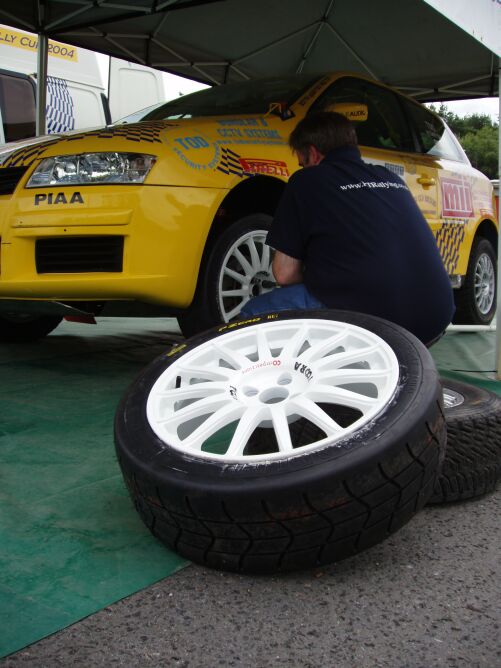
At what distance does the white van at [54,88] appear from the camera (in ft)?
27.8

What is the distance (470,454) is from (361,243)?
31.6 inches

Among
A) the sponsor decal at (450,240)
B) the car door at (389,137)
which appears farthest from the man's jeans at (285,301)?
the sponsor decal at (450,240)

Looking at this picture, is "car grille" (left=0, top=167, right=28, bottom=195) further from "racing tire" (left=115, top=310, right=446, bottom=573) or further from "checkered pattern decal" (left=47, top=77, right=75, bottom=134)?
"checkered pattern decal" (left=47, top=77, right=75, bottom=134)

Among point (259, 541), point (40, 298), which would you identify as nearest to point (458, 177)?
point (40, 298)

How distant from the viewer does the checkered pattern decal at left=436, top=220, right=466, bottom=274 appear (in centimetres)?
498

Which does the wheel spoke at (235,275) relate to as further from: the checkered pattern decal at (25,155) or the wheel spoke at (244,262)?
the checkered pattern decal at (25,155)

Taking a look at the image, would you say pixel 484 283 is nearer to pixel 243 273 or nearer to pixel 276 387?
pixel 243 273

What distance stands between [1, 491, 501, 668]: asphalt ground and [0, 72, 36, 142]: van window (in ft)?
25.8

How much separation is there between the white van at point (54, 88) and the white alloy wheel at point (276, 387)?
22.2 ft

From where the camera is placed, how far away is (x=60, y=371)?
3869 millimetres

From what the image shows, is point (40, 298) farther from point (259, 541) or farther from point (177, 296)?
point (259, 541)

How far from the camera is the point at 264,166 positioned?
350 cm

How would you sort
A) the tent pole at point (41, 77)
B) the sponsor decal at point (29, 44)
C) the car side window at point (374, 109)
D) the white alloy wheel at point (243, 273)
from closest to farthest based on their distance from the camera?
the white alloy wheel at point (243, 273) → the car side window at point (374, 109) → the tent pole at point (41, 77) → the sponsor decal at point (29, 44)

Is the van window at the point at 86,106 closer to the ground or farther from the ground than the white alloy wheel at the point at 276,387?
farther from the ground
